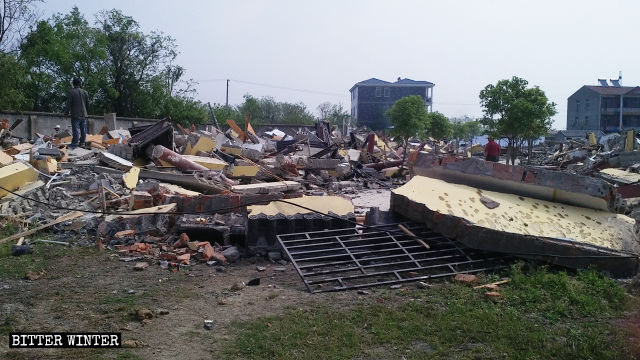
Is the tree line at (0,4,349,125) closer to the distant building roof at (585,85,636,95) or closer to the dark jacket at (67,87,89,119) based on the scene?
the dark jacket at (67,87,89,119)

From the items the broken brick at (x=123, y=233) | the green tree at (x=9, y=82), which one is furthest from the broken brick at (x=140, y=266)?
the green tree at (x=9, y=82)

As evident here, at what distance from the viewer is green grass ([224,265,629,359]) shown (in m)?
3.56

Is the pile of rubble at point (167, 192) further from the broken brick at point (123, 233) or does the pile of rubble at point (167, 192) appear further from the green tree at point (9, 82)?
the green tree at point (9, 82)

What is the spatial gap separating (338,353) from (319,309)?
3.15 ft

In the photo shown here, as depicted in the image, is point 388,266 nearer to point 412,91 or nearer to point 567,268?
point 567,268

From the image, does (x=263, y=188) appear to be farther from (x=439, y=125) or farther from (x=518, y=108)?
(x=439, y=125)

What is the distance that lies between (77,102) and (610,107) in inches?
2107

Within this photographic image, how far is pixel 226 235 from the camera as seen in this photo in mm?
6832

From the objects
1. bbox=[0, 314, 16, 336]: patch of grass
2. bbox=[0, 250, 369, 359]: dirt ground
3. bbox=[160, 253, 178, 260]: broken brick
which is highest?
bbox=[160, 253, 178, 260]: broken brick

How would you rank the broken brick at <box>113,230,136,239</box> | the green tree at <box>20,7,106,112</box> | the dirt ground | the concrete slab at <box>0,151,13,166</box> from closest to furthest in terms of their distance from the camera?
1. the dirt ground
2. the broken brick at <box>113,230,136,239</box>
3. the concrete slab at <box>0,151,13,166</box>
4. the green tree at <box>20,7,106,112</box>

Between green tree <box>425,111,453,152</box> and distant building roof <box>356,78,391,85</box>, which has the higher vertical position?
distant building roof <box>356,78,391,85</box>

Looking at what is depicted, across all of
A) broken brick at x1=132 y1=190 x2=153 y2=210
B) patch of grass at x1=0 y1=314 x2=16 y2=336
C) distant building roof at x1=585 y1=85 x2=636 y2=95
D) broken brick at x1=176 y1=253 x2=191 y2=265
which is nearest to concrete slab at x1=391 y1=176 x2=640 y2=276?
broken brick at x1=176 y1=253 x2=191 y2=265

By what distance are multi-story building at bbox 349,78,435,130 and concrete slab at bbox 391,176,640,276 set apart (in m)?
47.5

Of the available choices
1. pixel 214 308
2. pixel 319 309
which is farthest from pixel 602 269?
pixel 214 308
